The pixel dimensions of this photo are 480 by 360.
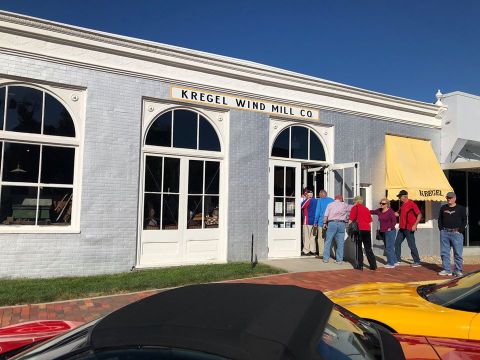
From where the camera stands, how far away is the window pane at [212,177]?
1013 centimetres

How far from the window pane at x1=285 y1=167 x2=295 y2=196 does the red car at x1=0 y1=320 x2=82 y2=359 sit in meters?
8.02

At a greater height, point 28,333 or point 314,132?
point 314,132

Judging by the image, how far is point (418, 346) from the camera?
Answer: 312 centimetres

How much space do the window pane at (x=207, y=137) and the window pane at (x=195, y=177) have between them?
412 mm

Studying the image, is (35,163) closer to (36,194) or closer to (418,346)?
(36,194)

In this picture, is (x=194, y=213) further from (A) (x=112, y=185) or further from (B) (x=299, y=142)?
(B) (x=299, y=142)

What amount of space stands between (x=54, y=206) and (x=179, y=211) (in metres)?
2.62

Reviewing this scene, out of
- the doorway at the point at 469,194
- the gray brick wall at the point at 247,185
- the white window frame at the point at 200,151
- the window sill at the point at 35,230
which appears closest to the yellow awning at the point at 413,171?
the doorway at the point at 469,194

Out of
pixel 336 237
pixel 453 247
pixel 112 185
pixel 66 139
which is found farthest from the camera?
pixel 336 237

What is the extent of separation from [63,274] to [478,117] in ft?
43.8

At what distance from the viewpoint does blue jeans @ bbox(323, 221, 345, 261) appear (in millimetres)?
10320

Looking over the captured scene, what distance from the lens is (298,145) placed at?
37.7 ft

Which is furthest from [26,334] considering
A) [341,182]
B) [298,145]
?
[341,182]

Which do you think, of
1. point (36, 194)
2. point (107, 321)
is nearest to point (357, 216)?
point (36, 194)
